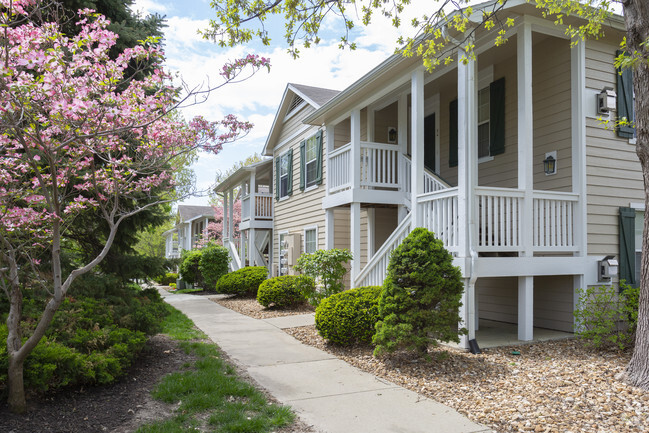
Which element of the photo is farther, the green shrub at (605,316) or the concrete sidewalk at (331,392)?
the green shrub at (605,316)

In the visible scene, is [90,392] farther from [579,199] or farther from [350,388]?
[579,199]

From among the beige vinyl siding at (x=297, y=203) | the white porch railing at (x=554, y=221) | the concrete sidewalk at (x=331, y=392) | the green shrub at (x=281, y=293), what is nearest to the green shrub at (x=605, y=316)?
the white porch railing at (x=554, y=221)

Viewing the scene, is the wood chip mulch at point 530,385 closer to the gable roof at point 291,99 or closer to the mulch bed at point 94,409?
the mulch bed at point 94,409

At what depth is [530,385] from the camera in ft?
16.4

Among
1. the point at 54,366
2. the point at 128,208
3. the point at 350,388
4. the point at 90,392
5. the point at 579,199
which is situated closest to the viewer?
the point at 54,366

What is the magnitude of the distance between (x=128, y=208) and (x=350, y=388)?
16.3 ft

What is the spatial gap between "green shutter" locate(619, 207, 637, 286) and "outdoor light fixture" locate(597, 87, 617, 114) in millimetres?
1591

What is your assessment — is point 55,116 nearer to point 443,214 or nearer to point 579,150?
point 443,214

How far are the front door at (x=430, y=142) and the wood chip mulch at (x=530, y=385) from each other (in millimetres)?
5015

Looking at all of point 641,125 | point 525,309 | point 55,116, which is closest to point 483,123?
point 525,309

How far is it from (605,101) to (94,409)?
26.2 feet

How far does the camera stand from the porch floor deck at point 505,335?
22.7 ft

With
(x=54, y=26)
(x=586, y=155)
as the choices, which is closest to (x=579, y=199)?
(x=586, y=155)

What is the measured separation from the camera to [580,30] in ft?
21.9
